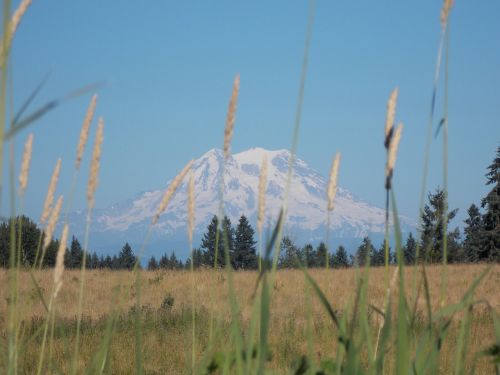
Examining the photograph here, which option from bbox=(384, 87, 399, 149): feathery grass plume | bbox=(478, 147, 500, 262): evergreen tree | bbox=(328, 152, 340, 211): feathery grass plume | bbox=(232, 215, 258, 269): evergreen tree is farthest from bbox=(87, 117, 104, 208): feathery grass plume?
bbox=(232, 215, 258, 269): evergreen tree

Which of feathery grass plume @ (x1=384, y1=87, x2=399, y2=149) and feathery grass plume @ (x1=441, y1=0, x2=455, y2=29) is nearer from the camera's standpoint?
feathery grass plume @ (x1=384, y1=87, x2=399, y2=149)

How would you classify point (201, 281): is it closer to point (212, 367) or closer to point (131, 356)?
point (131, 356)

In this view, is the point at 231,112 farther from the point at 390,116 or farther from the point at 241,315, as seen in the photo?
the point at 241,315

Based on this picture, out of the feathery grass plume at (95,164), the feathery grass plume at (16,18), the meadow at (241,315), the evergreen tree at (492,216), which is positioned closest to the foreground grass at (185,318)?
the meadow at (241,315)

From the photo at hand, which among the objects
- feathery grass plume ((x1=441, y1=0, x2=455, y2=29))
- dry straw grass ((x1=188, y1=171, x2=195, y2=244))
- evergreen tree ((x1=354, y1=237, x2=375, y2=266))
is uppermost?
feathery grass plume ((x1=441, y1=0, x2=455, y2=29))

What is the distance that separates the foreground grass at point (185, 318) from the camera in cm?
246

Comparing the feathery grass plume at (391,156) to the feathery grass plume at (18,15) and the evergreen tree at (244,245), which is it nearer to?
the feathery grass plume at (18,15)

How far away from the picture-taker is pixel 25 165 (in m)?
1.66

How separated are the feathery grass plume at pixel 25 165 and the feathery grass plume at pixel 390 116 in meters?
1.01

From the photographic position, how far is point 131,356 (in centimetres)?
730

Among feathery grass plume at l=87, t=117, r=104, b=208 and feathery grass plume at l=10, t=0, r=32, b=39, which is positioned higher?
feathery grass plume at l=10, t=0, r=32, b=39

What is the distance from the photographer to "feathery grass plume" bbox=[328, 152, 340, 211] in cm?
136

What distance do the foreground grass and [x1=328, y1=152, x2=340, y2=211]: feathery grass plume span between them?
195mm

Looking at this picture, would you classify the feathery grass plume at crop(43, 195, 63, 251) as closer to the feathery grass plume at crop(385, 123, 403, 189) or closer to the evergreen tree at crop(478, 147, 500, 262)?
the feathery grass plume at crop(385, 123, 403, 189)
